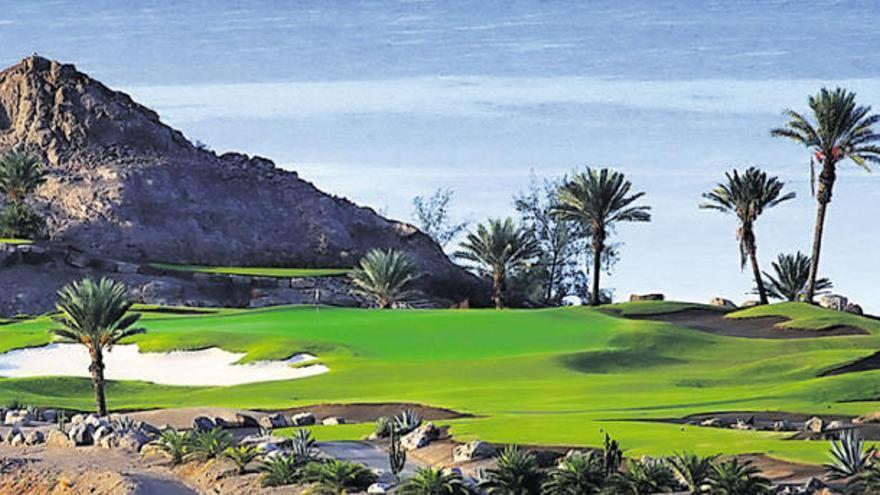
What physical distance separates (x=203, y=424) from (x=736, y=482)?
54.2 feet

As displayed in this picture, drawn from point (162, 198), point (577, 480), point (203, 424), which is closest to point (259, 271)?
point (162, 198)

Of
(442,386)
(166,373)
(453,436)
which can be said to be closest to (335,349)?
(166,373)

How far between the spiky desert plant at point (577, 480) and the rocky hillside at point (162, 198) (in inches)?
3246

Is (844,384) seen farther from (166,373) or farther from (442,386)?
(166,373)

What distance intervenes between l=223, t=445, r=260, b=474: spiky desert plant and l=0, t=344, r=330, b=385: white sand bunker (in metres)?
29.1

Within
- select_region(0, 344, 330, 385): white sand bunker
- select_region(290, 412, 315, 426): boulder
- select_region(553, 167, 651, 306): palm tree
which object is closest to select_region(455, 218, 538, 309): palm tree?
select_region(553, 167, 651, 306): palm tree

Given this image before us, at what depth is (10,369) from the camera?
231 feet

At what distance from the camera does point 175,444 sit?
122 feet

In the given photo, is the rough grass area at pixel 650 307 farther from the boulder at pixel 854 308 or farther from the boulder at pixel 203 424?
the boulder at pixel 203 424

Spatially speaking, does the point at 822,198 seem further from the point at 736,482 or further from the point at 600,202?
the point at 736,482

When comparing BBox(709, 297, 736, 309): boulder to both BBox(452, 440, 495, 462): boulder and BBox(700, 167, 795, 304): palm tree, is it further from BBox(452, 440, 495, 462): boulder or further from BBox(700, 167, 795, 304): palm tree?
BBox(452, 440, 495, 462): boulder

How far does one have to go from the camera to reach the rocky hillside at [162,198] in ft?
384

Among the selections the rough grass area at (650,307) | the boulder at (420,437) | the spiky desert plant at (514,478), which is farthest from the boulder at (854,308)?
the spiky desert plant at (514,478)

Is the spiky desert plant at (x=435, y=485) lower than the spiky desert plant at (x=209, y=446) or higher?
lower
